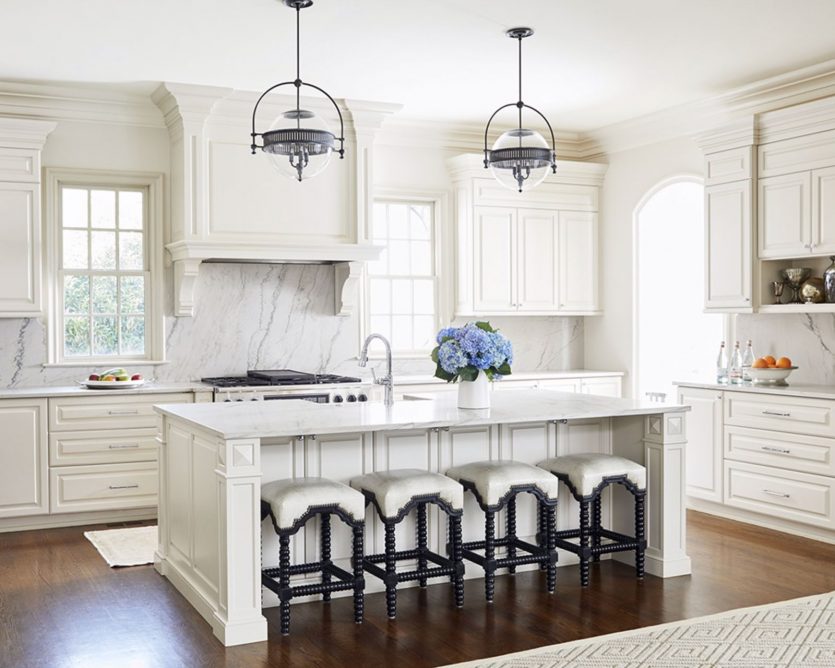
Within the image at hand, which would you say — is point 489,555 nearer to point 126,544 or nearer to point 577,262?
point 126,544

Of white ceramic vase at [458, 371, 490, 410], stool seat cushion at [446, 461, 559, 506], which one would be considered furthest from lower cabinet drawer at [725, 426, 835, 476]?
white ceramic vase at [458, 371, 490, 410]

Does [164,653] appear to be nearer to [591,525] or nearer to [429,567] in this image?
[429,567]

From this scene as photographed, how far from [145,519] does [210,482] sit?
95.9 inches

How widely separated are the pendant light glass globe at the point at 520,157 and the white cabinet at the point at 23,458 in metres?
3.22

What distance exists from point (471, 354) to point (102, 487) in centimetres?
283

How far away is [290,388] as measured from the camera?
6.27m

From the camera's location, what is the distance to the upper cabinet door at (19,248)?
598 centimetres

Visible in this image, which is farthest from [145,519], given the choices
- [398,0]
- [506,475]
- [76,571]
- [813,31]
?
[813,31]

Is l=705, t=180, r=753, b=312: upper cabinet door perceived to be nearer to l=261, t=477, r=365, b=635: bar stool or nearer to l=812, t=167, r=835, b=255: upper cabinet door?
l=812, t=167, r=835, b=255: upper cabinet door

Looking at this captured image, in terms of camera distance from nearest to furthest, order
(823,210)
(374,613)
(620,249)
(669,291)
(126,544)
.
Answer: (374,613)
(126,544)
(823,210)
(669,291)
(620,249)

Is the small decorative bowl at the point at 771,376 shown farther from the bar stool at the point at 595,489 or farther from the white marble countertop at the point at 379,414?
the bar stool at the point at 595,489

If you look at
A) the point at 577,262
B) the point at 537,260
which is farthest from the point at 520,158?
the point at 577,262

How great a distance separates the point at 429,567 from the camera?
4609mm

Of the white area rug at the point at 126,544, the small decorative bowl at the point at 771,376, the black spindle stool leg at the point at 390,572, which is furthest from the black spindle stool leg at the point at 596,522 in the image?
the white area rug at the point at 126,544
